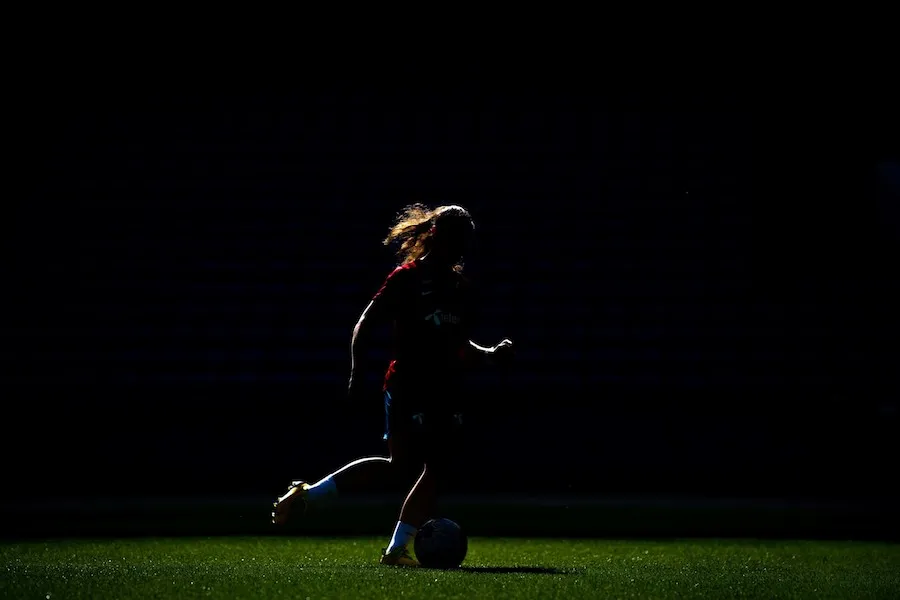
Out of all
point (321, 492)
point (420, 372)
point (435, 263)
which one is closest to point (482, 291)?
point (435, 263)

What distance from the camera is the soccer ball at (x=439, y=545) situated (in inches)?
239

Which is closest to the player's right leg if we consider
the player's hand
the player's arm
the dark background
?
the player's arm

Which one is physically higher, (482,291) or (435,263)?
(435,263)

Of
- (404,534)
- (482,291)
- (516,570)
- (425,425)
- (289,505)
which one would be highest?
(482,291)

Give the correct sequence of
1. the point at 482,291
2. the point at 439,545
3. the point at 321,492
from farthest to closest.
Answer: the point at 482,291 < the point at 321,492 < the point at 439,545

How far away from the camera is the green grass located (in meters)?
5.43

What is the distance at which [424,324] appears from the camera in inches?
245

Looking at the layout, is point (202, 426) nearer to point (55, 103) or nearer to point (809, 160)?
point (55, 103)

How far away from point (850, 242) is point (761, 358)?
4.86 feet

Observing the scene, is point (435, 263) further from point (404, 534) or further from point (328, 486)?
point (404, 534)

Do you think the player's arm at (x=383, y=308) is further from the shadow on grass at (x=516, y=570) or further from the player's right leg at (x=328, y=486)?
the shadow on grass at (x=516, y=570)

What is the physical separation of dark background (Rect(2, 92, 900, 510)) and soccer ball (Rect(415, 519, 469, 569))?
5411 mm

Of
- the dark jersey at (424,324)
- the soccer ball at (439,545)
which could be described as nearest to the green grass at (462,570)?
the soccer ball at (439,545)

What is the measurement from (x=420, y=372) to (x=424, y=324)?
203 millimetres
